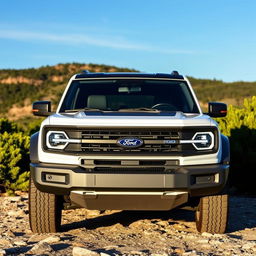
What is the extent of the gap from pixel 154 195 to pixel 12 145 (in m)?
5.86

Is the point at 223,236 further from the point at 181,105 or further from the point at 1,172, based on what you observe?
the point at 1,172

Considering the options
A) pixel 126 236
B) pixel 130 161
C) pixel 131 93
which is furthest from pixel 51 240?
pixel 131 93

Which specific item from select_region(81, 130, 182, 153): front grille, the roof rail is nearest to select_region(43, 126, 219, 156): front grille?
select_region(81, 130, 182, 153): front grille

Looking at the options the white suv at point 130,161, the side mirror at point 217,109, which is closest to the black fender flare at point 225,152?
the white suv at point 130,161

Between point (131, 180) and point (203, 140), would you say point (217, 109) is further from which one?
point (131, 180)

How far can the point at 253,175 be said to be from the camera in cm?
995

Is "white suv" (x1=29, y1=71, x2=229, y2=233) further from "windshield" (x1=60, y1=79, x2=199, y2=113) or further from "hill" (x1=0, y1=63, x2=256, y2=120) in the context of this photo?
"hill" (x1=0, y1=63, x2=256, y2=120)

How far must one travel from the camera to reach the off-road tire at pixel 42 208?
552cm

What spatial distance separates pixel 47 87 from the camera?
67688 mm

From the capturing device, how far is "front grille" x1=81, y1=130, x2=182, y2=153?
5.10 m

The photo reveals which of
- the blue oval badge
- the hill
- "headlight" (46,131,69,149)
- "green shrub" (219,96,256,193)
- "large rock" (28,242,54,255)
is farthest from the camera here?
the hill

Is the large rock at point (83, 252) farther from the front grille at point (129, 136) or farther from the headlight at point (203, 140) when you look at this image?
the headlight at point (203, 140)

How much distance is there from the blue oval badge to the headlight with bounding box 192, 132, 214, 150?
0.57m

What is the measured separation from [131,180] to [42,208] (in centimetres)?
119
